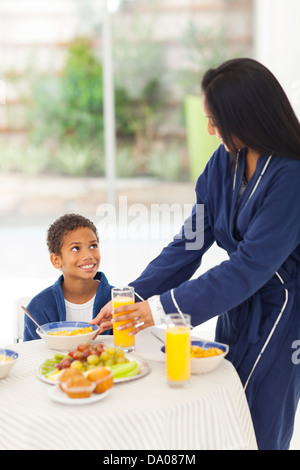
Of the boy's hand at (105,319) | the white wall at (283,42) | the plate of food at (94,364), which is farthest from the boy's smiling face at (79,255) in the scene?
the white wall at (283,42)

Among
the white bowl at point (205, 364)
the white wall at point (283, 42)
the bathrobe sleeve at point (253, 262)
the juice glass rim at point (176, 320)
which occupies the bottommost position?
the white bowl at point (205, 364)

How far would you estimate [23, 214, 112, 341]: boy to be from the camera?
230cm

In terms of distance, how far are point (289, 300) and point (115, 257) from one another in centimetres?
363

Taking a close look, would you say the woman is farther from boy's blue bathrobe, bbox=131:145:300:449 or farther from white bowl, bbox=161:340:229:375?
white bowl, bbox=161:340:229:375

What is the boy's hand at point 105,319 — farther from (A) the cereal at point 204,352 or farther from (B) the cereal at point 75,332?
(A) the cereal at point 204,352

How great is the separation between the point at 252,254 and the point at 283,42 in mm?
4291

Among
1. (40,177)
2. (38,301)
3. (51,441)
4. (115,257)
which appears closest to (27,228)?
(40,177)

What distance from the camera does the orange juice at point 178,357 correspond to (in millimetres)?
1588

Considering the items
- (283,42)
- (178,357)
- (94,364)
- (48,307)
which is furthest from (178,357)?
(283,42)

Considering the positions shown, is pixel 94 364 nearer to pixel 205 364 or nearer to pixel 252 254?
pixel 205 364

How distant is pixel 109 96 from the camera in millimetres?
6730

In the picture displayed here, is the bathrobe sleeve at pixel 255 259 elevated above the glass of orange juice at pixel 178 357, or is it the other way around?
the bathrobe sleeve at pixel 255 259

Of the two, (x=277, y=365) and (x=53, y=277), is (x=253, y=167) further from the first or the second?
(x=53, y=277)

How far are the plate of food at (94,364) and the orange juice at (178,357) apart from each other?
107mm
